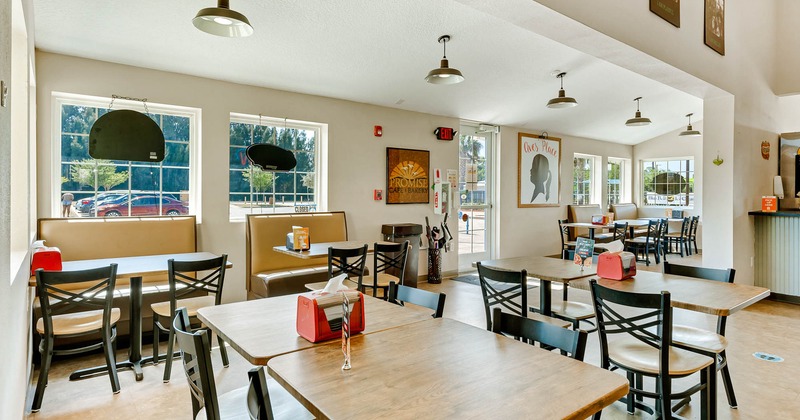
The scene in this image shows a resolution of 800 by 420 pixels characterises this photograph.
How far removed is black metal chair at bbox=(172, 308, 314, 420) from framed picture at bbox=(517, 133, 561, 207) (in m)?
6.94

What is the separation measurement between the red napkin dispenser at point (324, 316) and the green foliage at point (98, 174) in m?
3.69

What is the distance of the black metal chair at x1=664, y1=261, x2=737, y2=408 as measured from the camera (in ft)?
7.89

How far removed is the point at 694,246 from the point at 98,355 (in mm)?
11107

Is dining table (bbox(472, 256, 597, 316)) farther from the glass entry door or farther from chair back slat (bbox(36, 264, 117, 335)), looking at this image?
the glass entry door

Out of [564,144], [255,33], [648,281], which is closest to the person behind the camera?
[648,281]

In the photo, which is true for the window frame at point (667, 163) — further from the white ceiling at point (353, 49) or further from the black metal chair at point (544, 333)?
the black metal chair at point (544, 333)

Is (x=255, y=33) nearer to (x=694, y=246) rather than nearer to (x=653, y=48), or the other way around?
(x=653, y=48)

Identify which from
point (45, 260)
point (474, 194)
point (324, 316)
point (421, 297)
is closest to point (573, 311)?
point (421, 297)

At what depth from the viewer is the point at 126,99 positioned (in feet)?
14.4

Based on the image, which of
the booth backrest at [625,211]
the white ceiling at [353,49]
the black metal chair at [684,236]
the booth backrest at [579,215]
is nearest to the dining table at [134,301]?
the white ceiling at [353,49]

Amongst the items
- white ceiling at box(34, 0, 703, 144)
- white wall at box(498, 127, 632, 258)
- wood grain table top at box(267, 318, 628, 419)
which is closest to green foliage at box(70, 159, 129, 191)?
white ceiling at box(34, 0, 703, 144)

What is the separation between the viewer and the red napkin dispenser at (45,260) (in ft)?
9.98

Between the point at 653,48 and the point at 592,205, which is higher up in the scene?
the point at 653,48

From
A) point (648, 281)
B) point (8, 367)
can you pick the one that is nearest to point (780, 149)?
point (648, 281)
